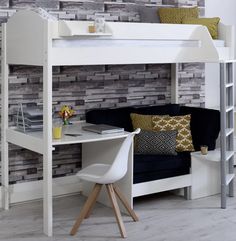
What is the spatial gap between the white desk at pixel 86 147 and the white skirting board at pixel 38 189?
10 cm

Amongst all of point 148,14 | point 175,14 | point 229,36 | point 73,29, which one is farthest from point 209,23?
point 73,29

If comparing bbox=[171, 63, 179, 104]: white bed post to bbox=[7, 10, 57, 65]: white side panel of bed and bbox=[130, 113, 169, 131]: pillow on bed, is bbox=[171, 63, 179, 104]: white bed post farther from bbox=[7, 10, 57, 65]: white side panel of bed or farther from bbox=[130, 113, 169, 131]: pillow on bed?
bbox=[7, 10, 57, 65]: white side panel of bed

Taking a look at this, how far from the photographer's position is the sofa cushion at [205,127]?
4.32 m

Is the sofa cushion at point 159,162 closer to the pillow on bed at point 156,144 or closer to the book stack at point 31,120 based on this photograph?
the pillow on bed at point 156,144

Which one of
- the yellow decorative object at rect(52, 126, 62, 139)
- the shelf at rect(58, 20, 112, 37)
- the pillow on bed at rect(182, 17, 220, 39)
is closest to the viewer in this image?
the shelf at rect(58, 20, 112, 37)

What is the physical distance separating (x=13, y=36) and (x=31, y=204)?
1.25m

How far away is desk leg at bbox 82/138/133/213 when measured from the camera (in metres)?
3.79

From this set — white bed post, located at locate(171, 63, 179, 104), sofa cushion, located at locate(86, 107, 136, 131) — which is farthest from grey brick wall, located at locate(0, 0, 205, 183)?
sofa cushion, located at locate(86, 107, 136, 131)

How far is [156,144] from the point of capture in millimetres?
4105

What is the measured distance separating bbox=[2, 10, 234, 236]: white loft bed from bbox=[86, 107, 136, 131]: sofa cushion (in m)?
0.57

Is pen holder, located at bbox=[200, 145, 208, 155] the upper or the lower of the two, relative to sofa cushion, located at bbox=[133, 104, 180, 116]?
lower

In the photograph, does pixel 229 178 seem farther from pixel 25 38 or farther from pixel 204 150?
pixel 25 38

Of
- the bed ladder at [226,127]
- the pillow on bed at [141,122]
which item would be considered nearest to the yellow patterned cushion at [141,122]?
the pillow on bed at [141,122]

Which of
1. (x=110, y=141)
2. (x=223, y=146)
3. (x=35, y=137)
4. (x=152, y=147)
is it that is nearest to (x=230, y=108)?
(x=223, y=146)
